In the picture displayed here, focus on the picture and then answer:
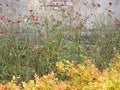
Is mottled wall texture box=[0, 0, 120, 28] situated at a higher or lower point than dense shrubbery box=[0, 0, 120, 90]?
higher

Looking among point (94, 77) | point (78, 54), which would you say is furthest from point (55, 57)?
point (94, 77)

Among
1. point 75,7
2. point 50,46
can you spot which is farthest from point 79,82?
point 75,7

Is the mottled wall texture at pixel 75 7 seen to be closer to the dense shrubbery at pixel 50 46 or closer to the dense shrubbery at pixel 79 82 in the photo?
the dense shrubbery at pixel 50 46

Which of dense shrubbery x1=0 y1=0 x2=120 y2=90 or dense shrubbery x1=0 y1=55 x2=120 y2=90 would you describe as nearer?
dense shrubbery x1=0 y1=55 x2=120 y2=90

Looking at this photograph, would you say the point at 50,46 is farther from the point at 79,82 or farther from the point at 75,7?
the point at 79,82

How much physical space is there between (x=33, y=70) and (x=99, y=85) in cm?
266

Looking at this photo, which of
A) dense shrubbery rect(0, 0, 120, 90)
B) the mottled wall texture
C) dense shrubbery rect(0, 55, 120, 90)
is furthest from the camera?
the mottled wall texture

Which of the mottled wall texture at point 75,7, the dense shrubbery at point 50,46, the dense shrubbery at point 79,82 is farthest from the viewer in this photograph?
the mottled wall texture at point 75,7

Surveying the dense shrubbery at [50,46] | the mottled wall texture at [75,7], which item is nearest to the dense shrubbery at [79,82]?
the dense shrubbery at [50,46]

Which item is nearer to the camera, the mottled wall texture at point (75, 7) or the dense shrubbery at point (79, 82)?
the dense shrubbery at point (79, 82)

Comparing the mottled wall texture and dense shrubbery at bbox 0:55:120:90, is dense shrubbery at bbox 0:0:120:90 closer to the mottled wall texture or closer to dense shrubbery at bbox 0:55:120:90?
the mottled wall texture

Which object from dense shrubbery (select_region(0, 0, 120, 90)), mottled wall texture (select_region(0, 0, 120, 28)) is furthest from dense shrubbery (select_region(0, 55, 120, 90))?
mottled wall texture (select_region(0, 0, 120, 28))

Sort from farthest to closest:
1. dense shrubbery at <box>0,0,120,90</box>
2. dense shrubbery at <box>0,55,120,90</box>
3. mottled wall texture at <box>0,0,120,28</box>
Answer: mottled wall texture at <box>0,0,120,28</box>, dense shrubbery at <box>0,0,120,90</box>, dense shrubbery at <box>0,55,120,90</box>

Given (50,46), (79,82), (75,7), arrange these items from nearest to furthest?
(79,82) → (50,46) → (75,7)
